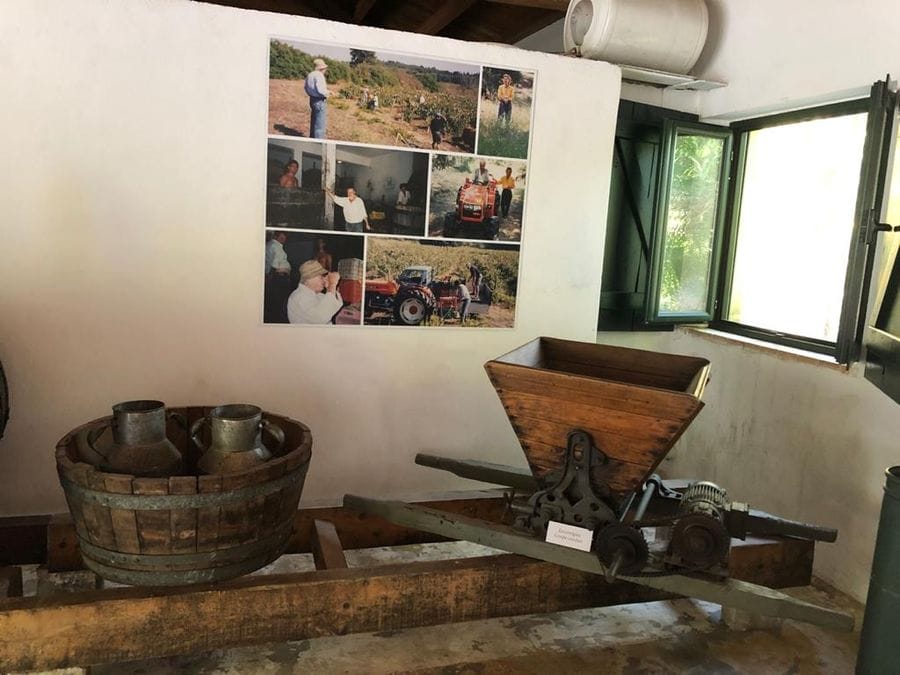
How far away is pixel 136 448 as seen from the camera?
224 cm

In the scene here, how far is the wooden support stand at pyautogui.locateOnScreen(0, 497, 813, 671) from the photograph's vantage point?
201cm

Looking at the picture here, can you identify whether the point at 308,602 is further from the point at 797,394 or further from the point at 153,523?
the point at 797,394

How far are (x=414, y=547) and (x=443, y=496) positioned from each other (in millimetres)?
298

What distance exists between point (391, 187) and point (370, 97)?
44cm

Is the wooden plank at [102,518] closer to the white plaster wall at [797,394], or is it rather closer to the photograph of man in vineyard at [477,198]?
the photograph of man in vineyard at [477,198]

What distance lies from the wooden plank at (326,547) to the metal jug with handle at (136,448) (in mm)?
588

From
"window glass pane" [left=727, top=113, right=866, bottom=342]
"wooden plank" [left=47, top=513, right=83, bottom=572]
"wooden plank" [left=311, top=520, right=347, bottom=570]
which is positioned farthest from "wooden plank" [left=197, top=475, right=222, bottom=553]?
"window glass pane" [left=727, top=113, right=866, bottom=342]

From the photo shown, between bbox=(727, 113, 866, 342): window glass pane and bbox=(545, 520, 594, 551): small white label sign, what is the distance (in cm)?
220

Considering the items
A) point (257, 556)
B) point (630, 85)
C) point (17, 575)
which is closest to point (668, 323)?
point (630, 85)

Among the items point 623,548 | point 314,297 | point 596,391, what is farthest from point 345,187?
point 623,548

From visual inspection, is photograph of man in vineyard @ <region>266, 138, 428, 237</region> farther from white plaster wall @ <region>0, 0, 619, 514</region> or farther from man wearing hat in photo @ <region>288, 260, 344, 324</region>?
man wearing hat in photo @ <region>288, 260, 344, 324</region>

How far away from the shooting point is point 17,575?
7.91 ft

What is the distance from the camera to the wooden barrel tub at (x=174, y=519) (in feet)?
6.52

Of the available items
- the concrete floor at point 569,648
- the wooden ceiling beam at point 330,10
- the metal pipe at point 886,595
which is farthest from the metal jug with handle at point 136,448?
the wooden ceiling beam at point 330,10
